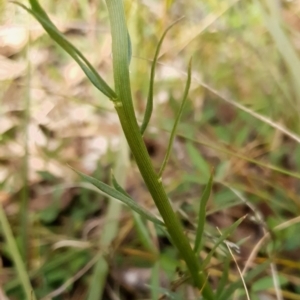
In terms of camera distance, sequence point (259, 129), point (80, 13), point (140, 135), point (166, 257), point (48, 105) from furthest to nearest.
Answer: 1. point (80, 13)
2. point (48, 105)
3. point (259, 129)
4. point (166, 257)
5. point (140, 135)

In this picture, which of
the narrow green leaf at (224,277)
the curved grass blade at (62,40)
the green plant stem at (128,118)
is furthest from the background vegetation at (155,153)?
the curved grass blade at (62,40)

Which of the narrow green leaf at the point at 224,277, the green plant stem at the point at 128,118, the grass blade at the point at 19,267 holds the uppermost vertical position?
the green plant stem at the point at 128,118

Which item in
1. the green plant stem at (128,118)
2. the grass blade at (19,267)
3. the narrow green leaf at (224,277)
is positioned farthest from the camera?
the grass blade at (19,267)

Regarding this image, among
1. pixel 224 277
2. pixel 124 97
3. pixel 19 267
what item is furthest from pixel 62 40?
pixel 19 267

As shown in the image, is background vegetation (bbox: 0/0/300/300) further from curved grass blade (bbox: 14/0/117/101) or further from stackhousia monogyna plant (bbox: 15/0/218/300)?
curved grass blade (bbox: 14/0/117/101)

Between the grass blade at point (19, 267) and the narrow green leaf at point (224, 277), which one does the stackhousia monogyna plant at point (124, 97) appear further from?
the grass blade at point (19, 267)

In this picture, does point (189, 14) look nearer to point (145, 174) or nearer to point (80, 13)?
point (80, 13)

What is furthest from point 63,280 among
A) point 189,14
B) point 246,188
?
point 189,14

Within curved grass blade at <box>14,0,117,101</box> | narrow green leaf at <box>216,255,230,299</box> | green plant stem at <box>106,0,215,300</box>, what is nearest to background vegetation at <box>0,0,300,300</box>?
narrow green leaf at <box>216,255,230,299</box>
